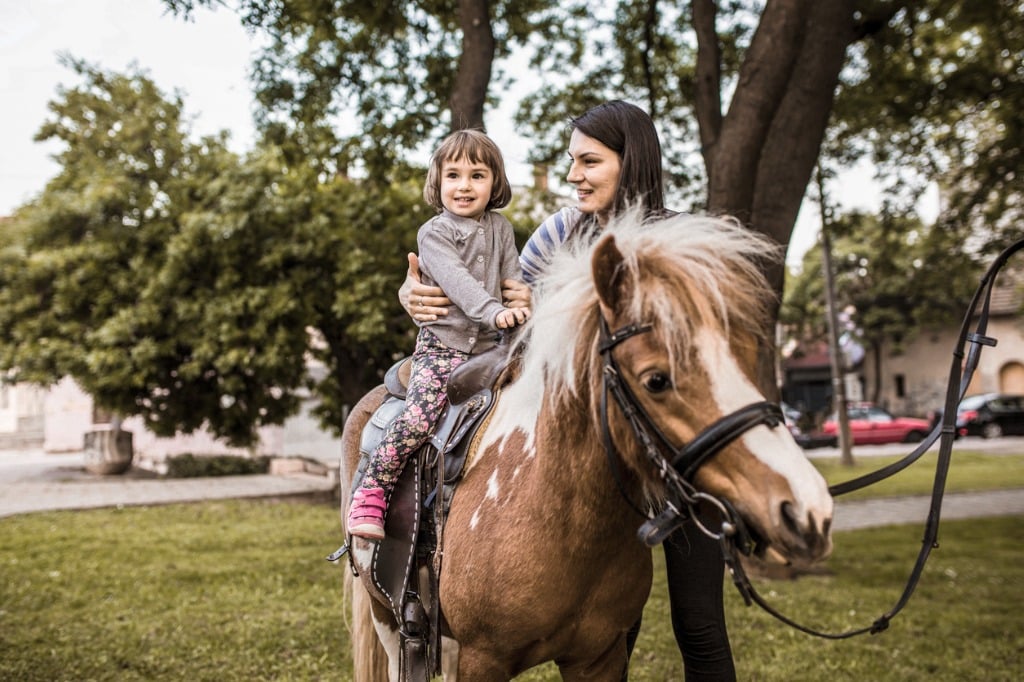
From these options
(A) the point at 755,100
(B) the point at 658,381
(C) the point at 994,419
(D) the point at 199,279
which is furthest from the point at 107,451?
(C) the point at 994,419

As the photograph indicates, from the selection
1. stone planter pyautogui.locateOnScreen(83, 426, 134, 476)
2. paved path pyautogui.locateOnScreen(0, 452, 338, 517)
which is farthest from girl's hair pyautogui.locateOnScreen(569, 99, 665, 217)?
stone planter pyautogui.locateOnScreen(83, 426, 134, 476)

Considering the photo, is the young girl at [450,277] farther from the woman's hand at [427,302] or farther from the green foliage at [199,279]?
the green foliage at [199,279]

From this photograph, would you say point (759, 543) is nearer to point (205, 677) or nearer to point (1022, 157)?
point (205, 677)

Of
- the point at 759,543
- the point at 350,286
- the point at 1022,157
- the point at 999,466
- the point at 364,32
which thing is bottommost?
the point at 999,466

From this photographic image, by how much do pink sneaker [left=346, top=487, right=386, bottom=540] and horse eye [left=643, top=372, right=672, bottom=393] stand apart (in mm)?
1172

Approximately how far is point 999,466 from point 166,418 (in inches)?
810

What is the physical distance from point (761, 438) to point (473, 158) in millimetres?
1453

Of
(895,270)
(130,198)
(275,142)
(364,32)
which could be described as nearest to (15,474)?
(130,198)

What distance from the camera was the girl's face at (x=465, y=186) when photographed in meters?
2.64

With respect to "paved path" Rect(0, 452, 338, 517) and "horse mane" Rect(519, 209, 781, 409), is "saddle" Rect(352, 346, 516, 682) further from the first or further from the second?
"paved path" Rect(0, 452, 338, 517)

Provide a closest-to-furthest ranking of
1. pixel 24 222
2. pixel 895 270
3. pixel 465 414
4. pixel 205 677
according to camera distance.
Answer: pixel 465 414 → pixel 205 677 → pixel 895 270 → pixel 24 222

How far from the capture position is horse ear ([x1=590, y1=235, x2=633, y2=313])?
71.8 inches

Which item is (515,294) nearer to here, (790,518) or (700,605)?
(700,605)

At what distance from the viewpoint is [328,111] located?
9.82 meters
